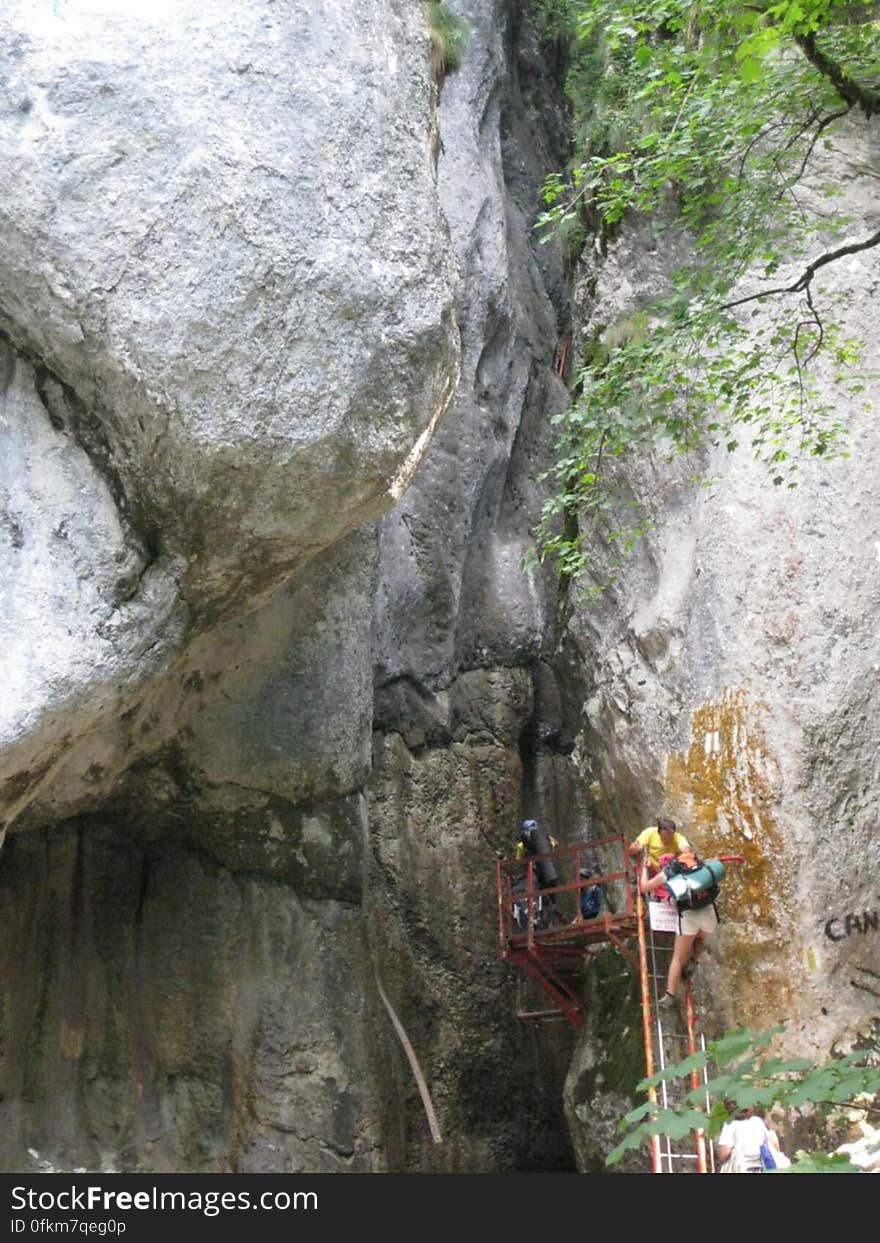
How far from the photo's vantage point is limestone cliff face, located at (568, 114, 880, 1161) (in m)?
10.5

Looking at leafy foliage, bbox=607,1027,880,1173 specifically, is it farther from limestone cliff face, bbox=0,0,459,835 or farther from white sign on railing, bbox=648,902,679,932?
white sign on railing, bbox=648,902,679,932

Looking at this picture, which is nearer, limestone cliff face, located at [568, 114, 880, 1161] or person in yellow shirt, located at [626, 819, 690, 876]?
person in yellow shirt, located at [626, 819, 690, 876]

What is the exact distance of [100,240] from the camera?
7891 mm

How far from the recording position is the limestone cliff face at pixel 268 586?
8.02m

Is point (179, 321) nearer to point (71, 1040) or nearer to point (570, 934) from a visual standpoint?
point (71, 1040)

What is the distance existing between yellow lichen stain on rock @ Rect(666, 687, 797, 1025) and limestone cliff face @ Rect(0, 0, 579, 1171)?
232 cm

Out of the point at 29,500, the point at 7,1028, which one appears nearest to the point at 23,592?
the point at 29,500

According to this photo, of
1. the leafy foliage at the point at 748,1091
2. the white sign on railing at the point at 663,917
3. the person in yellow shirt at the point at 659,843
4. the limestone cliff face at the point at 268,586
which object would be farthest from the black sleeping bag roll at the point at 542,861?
the leafy foliage at the point at 748,1091

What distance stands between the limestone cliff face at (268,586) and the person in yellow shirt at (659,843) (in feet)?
9.08

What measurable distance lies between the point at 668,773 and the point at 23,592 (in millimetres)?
5651

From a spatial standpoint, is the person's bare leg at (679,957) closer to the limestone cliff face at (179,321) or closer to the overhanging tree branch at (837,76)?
the limestone cliff face at (179,321)

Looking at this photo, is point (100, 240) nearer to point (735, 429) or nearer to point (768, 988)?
point (735, 429)

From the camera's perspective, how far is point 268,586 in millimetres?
9383

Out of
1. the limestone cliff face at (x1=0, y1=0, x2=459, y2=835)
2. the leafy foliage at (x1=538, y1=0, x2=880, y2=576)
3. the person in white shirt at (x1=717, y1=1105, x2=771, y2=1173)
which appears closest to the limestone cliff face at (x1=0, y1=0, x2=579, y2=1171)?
the limestone cliff face at (x1=0, y1=0, x2=459, y2=835)
